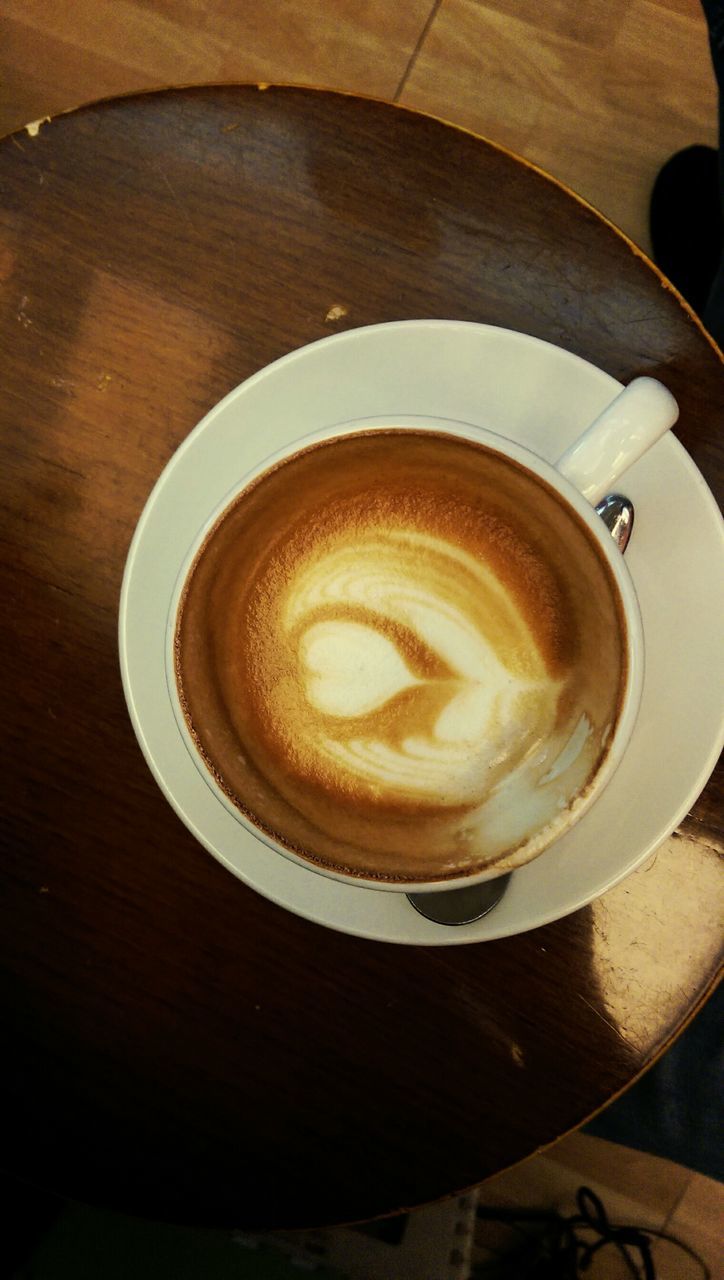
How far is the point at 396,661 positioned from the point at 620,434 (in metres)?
0.21

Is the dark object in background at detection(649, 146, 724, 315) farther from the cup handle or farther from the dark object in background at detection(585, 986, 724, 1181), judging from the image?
the dark object in background at detection(585, 986, 724, 1181)

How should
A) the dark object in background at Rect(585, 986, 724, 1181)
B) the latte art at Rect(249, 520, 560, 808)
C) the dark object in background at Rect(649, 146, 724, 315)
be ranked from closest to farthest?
the latte art at Rect(249, 520, 560, 808) → the dark object in background at Rect(585, 986, 724, 1181) → the dark object in background at Rect(649, 146, 724, 315)

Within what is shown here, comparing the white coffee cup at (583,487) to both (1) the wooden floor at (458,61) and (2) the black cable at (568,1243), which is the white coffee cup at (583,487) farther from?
(2) the black cable at (568,1243)

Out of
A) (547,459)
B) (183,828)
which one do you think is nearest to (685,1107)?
(183,828)

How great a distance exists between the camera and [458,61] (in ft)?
3.97

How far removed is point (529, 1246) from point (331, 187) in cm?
144

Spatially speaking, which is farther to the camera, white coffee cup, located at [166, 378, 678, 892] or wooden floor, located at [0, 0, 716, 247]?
wooden floor, located at [0, 0, 716, 247]

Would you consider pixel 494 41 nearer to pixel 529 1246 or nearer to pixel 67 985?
pixel 67 985

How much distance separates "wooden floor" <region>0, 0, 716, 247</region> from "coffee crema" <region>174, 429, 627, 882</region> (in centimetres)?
83

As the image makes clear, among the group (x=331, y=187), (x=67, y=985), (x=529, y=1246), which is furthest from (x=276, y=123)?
(x=529, y=1246)

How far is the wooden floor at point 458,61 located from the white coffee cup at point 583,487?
0.84 m

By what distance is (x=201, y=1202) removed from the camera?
0.73 metres

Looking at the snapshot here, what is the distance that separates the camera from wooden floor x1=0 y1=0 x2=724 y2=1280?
1193 millimetres

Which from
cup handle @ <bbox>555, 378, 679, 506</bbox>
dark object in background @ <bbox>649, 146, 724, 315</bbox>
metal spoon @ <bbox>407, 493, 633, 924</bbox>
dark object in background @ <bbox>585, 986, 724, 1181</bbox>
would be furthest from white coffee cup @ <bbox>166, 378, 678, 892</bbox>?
dark object in background @ <bbox>649, 146, 724, 315</bbox>
